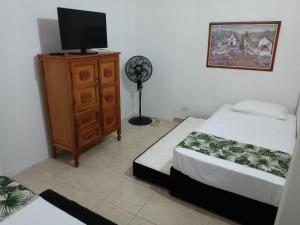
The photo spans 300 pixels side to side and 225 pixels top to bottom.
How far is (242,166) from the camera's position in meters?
1.78

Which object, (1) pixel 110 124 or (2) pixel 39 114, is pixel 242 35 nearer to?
(1) pixel 110 124

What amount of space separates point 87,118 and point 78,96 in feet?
1.05

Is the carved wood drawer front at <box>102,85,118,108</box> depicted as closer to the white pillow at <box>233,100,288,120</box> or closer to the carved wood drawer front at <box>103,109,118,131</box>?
the carved wood drawer front at <box>103,109,118,131</box>

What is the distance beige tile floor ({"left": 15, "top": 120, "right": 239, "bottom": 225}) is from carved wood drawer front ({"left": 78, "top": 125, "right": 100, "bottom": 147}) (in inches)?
10.6

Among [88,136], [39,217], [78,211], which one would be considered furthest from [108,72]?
[39,217]

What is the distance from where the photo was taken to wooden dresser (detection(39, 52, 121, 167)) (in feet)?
7.74

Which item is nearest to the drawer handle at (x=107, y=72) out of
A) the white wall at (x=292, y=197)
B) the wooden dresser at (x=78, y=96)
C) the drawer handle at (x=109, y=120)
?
the wooden dresser at (x=78, y=96)

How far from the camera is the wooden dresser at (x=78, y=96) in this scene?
236cm

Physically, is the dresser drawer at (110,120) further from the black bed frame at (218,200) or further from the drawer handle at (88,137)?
the black bed frame at (218,200)

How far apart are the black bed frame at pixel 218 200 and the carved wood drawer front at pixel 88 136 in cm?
95

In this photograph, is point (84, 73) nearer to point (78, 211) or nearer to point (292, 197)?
point (78, 211)

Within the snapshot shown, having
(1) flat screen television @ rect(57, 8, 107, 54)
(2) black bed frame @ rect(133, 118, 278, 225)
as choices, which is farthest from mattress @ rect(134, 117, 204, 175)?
(1) flat screen television @ rect(57, 8, 107, 54)

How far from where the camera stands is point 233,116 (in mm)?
2852

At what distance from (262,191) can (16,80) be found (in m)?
2.56
